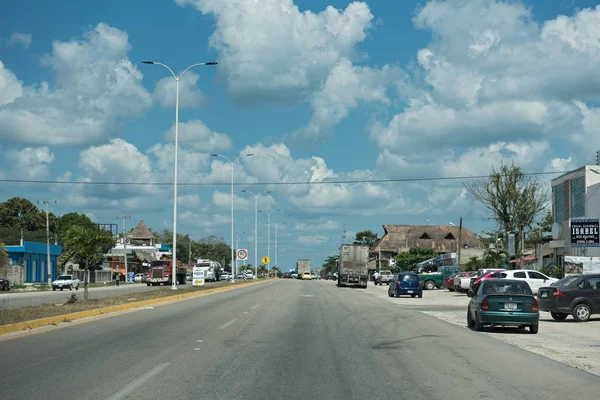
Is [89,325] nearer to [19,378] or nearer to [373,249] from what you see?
[19,378]

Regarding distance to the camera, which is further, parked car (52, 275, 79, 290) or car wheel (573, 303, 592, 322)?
parked car (52, 275, 79, 290)

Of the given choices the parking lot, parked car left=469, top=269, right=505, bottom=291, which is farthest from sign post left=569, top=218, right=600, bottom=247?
the parking lot

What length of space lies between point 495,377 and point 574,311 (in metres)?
15.0

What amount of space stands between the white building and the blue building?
55766 millimetres

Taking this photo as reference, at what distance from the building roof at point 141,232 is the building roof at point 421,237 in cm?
6787

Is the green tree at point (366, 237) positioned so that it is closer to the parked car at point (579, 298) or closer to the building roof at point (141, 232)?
the building roof at point (141, 232)

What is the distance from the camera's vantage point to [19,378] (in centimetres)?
1041

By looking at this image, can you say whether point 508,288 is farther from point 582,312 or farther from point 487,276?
point 487,276

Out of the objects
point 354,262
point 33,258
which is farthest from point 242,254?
point 33,258

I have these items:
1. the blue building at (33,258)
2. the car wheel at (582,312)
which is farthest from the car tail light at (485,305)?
the blue building at (33,258)

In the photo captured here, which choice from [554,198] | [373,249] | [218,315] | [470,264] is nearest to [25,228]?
[373,249]

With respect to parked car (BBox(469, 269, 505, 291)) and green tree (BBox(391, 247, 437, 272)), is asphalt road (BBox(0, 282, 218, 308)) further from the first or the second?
green tree (BBox(391, 247, 437, 272))

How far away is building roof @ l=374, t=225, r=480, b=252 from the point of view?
125500mm

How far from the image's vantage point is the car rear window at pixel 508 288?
20.0 m
